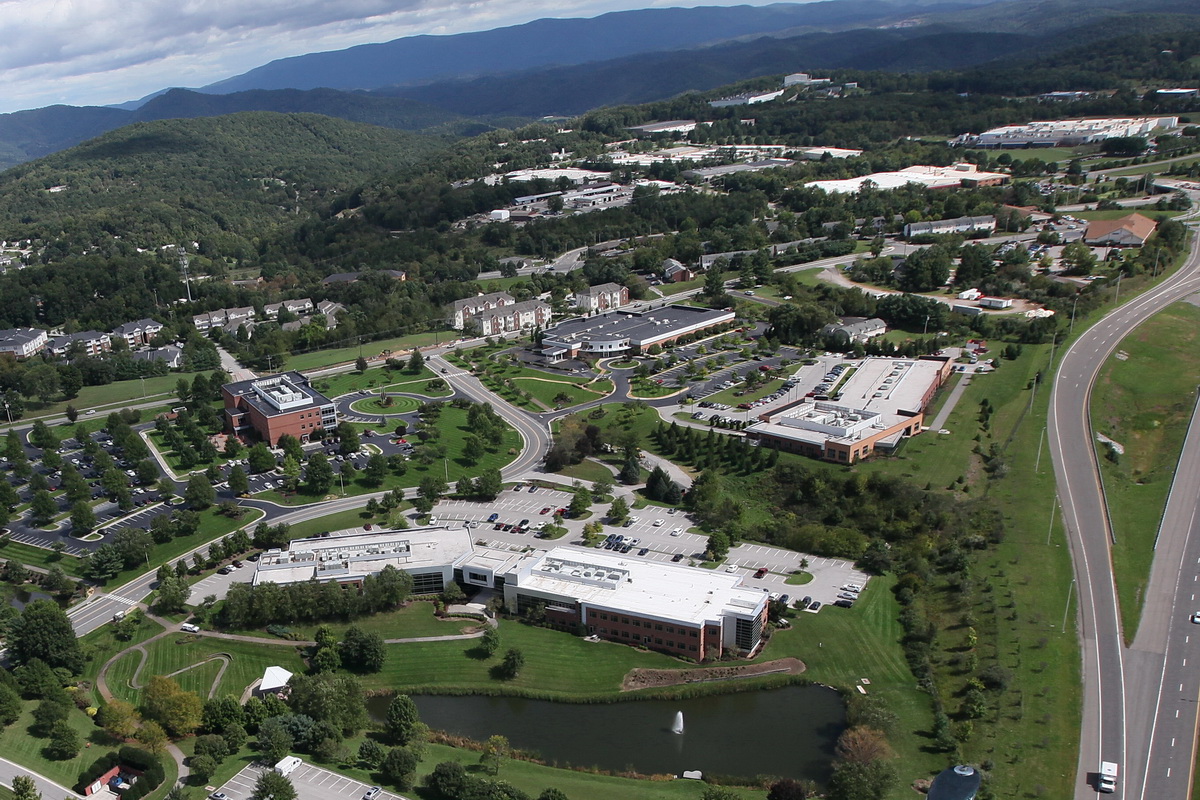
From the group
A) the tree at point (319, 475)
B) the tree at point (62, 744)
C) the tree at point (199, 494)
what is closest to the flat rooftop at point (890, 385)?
the tree at point (319, 475)

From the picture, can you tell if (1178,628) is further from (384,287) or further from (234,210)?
(234,210)

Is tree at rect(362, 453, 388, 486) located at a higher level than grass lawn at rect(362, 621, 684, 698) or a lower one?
higher

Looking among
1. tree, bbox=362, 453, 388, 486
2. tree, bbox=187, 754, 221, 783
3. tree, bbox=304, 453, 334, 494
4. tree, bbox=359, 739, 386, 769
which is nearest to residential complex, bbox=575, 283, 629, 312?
tree, bbox=362, 453, 388, 486

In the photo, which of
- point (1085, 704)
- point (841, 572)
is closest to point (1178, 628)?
point (1085, 704)

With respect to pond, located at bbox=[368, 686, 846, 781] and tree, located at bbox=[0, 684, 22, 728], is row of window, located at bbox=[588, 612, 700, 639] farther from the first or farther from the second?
tree, located at bbox=[0, 684, 22, 728]

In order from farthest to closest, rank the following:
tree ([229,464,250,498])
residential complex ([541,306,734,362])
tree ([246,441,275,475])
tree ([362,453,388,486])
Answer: residential complex ([541,306,734,362]) < tree ([246,441,275,475]) < tree ([362,453,388,486]) < tree ([229,464,250,498])

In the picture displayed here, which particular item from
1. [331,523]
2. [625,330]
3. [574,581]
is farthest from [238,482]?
[625,330]

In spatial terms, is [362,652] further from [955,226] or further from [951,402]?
[955,226]
